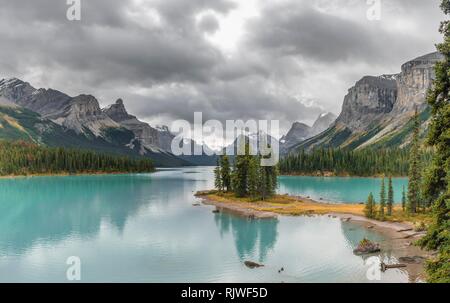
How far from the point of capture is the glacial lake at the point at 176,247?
4344cm

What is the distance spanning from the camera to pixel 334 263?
158 feet

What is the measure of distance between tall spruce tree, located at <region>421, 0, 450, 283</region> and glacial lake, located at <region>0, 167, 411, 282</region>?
20.6m

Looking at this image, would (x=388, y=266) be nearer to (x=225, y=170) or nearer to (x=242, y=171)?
(x=242, y=171)

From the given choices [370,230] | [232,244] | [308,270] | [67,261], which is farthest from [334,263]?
[67,261]

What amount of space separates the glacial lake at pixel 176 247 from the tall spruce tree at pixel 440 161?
20635 mm

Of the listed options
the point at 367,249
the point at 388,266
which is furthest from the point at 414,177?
the point at 388,266

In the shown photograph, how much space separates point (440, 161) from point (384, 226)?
56.1 metres

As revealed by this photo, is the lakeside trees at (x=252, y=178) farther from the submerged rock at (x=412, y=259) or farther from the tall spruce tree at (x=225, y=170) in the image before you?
the submerged rock at (x=412, y=259)

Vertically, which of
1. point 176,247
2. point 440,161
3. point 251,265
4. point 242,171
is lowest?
point 176,247

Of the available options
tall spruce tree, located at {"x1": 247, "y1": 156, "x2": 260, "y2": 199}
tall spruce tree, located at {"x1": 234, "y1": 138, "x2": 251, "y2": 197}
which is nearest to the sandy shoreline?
tall spruce tree, located at {"x1": 247, "y1": 156, "x2": 260, "y2": 199}

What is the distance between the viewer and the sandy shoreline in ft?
153

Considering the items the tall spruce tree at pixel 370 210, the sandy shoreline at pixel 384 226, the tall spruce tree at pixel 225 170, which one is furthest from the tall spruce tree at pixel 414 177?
the tall spruce tree at pixel 225 170

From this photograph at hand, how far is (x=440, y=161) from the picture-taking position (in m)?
22.3
